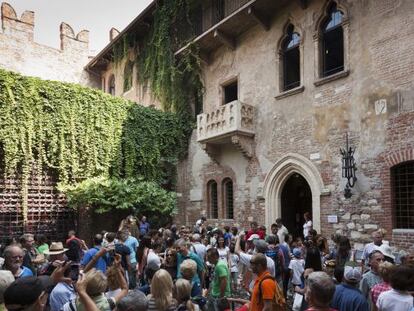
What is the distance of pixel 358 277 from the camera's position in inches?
158

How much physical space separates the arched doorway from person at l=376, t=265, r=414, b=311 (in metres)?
9.49

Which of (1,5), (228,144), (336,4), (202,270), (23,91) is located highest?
(1,5)

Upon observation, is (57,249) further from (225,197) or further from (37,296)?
(225,197)

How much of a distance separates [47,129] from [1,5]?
13.3m

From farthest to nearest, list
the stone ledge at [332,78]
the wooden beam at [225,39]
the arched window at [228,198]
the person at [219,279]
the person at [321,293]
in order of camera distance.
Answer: the arched window at [228,198], the wooden beam at [225,39], the stone ledge at [332,78], the person at [219,279], the person at [321,293]

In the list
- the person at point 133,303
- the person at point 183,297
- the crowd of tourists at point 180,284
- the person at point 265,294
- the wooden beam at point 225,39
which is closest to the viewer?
the person at point 133,303

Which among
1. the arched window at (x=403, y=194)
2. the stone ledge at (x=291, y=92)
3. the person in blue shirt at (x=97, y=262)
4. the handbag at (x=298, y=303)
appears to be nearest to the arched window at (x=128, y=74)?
the stone ledge at (x=291, y=92)

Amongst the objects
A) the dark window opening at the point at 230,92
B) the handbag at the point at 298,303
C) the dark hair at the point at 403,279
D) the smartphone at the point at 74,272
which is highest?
the dark window opening at the point at 230,92

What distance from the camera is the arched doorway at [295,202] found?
44.2ft

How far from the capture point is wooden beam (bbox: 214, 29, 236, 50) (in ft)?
48.2

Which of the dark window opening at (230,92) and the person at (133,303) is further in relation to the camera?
the dark window opening at (230,92)

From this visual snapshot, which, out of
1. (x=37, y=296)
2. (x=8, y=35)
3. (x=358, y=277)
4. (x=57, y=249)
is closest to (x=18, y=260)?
(x=57, y=249)

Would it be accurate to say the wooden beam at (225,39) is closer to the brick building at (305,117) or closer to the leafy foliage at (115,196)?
the brick building at (305,117)

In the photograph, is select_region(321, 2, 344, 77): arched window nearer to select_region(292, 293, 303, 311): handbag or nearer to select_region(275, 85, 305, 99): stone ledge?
select_region(275, 85, 305, 99): stone ledge
